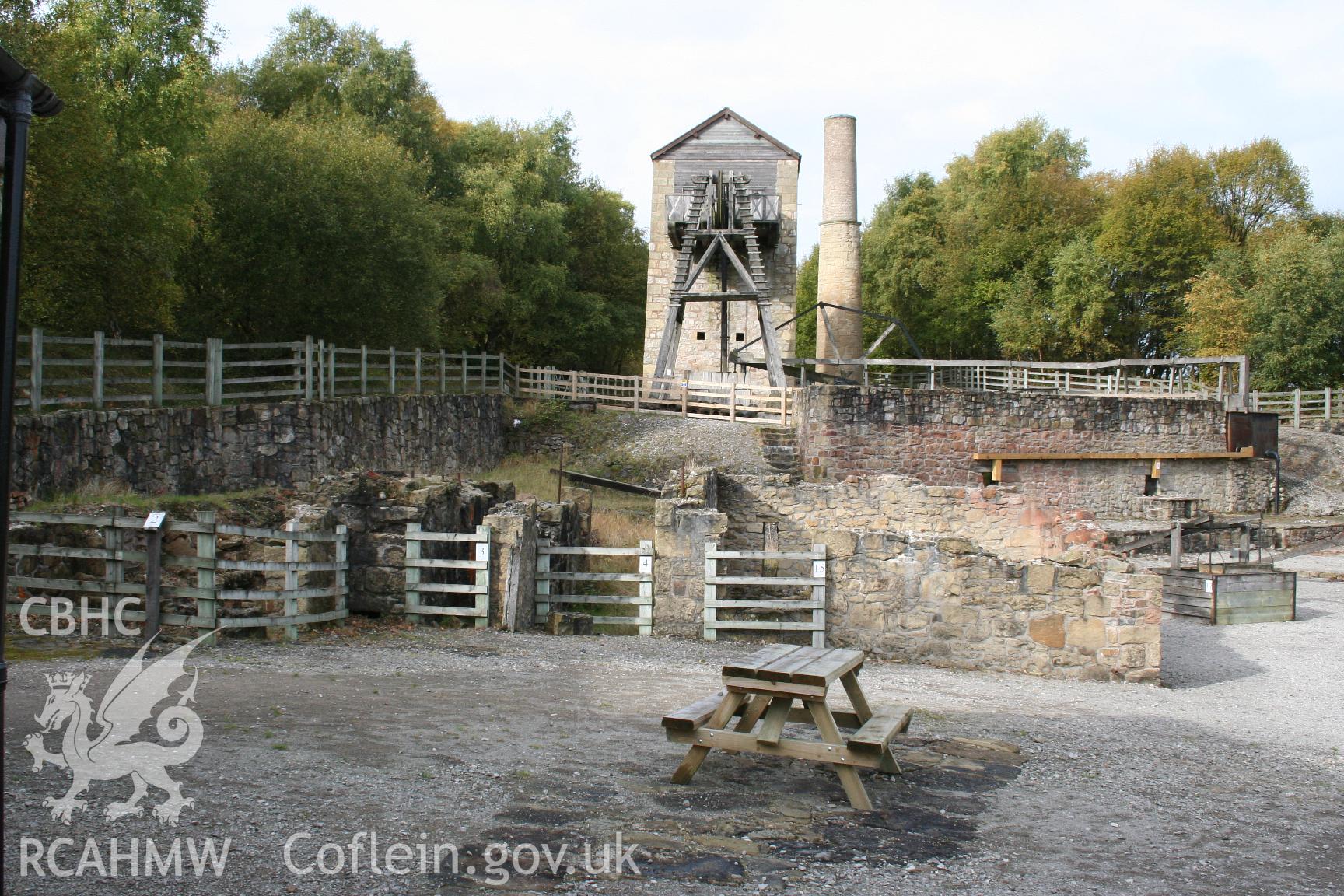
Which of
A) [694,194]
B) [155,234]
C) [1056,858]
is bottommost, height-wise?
[1056,858]

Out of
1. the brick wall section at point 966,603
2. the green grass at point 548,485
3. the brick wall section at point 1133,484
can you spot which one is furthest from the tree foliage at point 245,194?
the brick wall section at point 1133,484

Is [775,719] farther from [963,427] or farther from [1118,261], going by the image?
[1118,261]

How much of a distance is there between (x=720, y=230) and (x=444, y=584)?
23.5 meters

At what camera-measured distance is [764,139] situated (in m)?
35.3

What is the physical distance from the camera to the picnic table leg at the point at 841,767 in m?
6.06

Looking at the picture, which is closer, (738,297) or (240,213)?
(240,213)

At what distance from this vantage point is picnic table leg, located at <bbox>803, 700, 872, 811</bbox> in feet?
19.9

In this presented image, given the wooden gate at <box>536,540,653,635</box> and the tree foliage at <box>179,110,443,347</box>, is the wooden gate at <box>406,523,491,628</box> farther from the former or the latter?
the tree foliage at <box>179,110,443,347</box>

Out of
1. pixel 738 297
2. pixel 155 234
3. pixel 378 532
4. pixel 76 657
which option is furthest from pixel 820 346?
pixel 76 657

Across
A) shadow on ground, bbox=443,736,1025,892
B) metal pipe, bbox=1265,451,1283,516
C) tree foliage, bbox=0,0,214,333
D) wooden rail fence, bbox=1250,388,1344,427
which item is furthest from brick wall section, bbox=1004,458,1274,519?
shadow on ground, bbox=443,736,1025,892

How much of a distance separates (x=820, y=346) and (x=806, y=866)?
3330cm

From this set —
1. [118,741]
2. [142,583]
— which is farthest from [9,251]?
[142,583]

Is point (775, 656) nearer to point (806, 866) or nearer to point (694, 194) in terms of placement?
point (806, 866)

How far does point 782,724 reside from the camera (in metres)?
6.23
